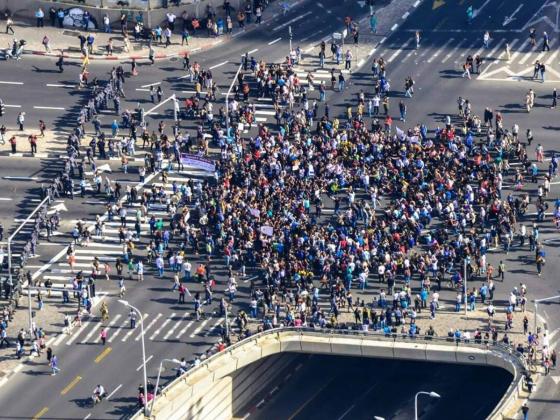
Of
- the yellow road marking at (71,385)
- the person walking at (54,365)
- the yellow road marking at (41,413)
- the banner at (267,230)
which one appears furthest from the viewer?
the banner at (267,230)

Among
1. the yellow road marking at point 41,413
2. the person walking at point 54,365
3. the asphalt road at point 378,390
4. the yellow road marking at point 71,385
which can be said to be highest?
the person walking at point 54,365

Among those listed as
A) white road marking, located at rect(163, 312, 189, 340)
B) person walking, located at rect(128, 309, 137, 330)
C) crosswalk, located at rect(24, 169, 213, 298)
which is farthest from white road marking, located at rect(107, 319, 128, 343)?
crosswalk, located at rect(24, 169, 213, 298)

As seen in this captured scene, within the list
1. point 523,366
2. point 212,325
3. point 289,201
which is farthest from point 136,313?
point 523,366

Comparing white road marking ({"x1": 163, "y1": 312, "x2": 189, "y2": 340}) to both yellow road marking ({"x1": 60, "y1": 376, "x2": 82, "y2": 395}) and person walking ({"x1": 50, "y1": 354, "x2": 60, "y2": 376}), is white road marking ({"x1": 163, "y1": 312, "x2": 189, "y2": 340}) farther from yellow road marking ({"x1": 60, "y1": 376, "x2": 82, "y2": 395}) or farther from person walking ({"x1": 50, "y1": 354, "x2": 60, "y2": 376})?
person walking ({"x1": 50, "y1": 354, "x2": 60, "y2": 376})

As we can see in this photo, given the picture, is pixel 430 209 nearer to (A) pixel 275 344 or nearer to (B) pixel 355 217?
(B) pixel 355 217

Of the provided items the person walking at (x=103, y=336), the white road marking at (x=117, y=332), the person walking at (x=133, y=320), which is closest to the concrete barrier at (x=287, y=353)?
the person walking at (x=133, y=320)

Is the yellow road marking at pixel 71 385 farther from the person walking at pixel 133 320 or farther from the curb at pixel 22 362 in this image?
the person walking at pixel 133 320

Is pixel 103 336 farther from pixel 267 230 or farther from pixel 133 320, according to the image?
pixel 267 230
